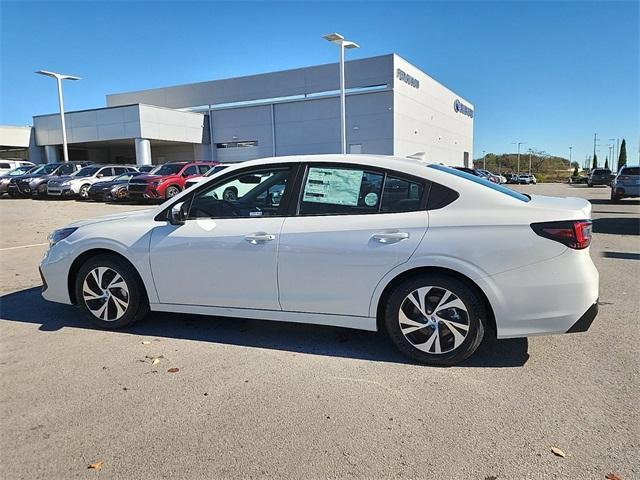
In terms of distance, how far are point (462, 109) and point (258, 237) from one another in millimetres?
57668

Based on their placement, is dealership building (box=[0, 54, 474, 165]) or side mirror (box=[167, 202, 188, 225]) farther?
dealership building (box=[0, 54, 474, 165])

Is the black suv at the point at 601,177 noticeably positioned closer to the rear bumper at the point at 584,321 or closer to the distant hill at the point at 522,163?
the rear bumper at the point at 584,321

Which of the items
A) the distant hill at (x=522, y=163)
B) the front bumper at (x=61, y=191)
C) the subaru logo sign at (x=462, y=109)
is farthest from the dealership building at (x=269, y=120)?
the distant hill at (x=522, y=163)

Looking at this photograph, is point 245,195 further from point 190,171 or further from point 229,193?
point 190,171

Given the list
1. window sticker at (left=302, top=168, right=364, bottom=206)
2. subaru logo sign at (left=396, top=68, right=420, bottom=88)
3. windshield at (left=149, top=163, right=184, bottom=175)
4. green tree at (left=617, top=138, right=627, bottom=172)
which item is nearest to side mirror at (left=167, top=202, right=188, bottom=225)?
window sticker at (left=302, top=168, right=364, bottom=206)

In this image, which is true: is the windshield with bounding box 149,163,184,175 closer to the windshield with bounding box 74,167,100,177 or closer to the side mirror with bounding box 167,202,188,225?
the windshield with bounding box 74,167,100,177

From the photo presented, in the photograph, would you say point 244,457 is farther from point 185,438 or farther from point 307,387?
point 307,387

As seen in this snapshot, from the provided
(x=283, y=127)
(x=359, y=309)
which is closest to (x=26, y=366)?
(x=359, y=309)

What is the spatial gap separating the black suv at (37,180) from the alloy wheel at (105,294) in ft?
69.9

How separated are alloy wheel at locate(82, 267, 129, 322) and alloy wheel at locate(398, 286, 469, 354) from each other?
2.60 metres

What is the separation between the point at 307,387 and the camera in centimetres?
329

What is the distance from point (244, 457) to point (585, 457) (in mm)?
1827

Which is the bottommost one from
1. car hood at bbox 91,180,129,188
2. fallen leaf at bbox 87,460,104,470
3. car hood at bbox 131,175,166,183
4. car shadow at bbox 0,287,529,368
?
fallen leaf at bbox 87,460,104,470

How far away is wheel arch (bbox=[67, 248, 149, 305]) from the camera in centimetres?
438
